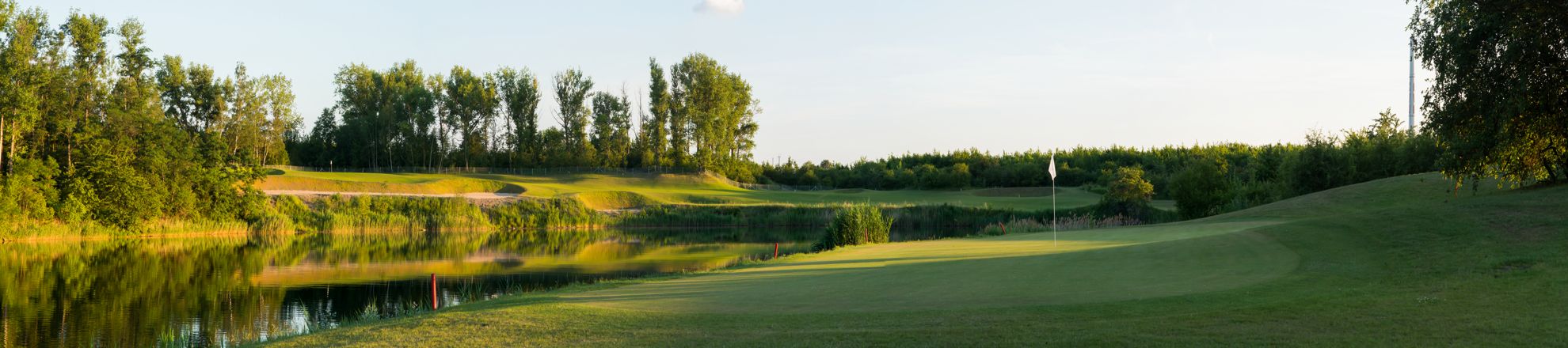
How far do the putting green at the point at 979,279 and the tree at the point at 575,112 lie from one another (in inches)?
2681

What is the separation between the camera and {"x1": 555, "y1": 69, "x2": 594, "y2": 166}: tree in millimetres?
85500

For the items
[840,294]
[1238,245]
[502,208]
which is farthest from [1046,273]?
[502,208]

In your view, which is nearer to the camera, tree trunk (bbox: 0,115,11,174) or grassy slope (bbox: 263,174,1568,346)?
grassy slope (bbox: 263,174,1568,346)

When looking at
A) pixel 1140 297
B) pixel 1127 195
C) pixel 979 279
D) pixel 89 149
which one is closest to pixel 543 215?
pixel 89 149

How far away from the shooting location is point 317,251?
34781 millimetres

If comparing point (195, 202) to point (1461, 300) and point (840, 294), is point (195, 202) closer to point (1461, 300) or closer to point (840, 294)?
point (840, 294)

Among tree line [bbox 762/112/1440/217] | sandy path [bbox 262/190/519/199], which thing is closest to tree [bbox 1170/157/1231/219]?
tree line [bbox 762/112/1440/217]

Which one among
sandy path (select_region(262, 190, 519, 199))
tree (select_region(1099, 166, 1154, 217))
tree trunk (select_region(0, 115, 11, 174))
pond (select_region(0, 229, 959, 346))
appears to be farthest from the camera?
sandy path (select_region(262, 190, 519, 199))

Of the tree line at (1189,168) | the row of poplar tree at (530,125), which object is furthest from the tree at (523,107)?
the tree line at (1189,168)

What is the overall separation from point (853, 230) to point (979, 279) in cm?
1567

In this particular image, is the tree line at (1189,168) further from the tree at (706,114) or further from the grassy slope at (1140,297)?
the grassy slope at (1140,297)

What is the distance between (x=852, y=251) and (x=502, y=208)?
1344 inches

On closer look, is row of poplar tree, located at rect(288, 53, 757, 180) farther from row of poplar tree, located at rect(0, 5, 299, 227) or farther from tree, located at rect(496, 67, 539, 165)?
row of poplar tree, located at rect(0, 5, 299, 227)

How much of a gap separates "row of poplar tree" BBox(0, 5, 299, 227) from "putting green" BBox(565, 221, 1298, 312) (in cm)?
3473
